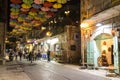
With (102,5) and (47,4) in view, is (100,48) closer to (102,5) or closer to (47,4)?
(102,5)

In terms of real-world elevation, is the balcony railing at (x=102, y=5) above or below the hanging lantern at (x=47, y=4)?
below

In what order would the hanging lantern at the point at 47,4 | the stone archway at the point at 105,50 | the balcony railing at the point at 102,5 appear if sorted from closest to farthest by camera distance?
1. the balcony railing at the point at 102,5
2. the hanging lantern at the point at 47,4
3. the stone archway at the point at 105,50

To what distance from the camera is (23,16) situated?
85.1 feet

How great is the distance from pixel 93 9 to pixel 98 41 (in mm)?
3527

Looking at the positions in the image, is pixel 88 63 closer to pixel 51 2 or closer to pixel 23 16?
pixel 51 2

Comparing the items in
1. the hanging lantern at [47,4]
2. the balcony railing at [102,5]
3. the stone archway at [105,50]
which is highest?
the hanging lantern at [47,4]

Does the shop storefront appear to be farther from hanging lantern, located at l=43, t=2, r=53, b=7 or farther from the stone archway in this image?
hanging lantern, located at l=43, t=2, r=53, b=7

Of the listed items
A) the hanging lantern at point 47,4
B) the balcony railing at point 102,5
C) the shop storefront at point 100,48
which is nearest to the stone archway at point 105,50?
the shop storefront at point 100,48

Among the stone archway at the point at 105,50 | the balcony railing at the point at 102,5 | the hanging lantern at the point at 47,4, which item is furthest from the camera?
the stone archway at the point at 105,50

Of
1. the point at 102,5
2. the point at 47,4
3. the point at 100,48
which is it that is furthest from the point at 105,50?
the point at 47,4

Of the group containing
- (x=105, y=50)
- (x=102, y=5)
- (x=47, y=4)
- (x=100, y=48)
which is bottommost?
(x=105, y=50)

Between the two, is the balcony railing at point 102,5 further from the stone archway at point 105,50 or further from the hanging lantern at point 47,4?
the hanging lantern at point 47,4

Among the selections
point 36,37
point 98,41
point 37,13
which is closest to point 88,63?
point 98,41

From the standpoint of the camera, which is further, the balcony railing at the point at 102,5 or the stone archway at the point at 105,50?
the stone archway at the point at 105,50
